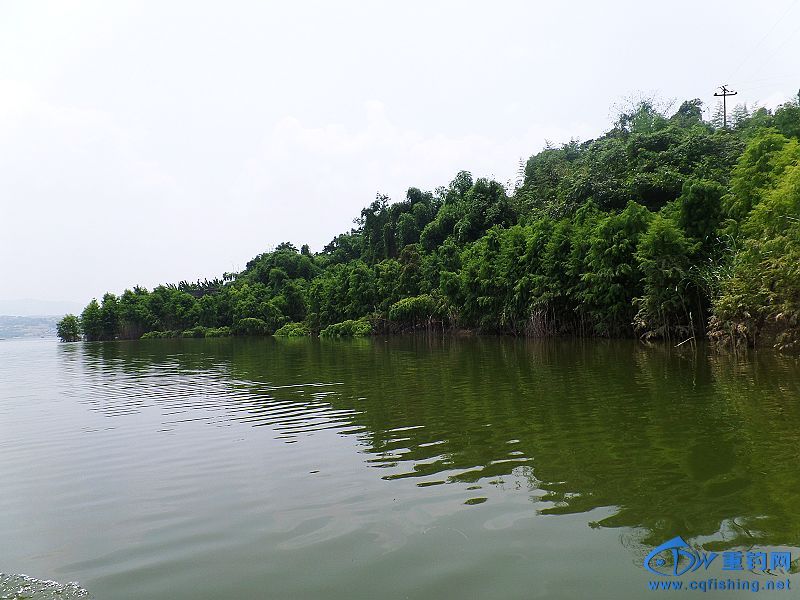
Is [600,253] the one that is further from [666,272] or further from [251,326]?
[251,326]

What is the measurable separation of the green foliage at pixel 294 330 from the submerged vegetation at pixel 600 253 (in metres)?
0.38

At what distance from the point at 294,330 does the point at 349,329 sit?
12.3 m

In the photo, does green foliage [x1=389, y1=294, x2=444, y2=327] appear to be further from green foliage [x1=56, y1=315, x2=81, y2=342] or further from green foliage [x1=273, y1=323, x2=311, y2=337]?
green foliage [x1=56, y1=315, x2=81, y2=342]

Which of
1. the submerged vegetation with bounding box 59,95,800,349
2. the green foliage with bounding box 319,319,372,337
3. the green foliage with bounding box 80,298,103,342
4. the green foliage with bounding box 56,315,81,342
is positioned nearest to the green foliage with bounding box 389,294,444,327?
the submerged vegetation with bounding box 59,95,800,349

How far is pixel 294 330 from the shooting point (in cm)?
6969

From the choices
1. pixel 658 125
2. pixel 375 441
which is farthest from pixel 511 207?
pixel 375 441

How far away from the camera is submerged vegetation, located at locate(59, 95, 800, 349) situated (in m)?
20.2

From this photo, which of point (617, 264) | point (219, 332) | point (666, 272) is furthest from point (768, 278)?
point (219, 332)

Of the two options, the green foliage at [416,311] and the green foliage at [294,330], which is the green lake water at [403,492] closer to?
the green foliage at [416,311]

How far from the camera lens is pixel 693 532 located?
4344 millimetres

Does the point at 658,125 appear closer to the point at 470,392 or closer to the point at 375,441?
the point at 470,392

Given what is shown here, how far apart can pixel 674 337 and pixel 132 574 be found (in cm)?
2600

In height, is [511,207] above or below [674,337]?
above

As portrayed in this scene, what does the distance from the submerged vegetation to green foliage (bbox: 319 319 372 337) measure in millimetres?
144
